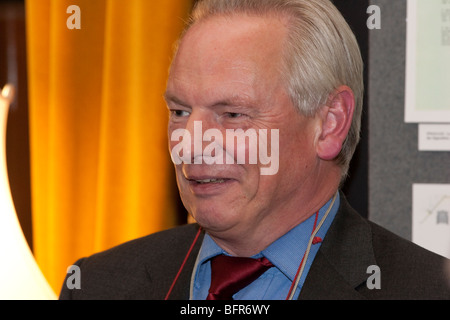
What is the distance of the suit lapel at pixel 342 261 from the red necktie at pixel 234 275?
9cm

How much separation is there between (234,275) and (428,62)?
0.64m

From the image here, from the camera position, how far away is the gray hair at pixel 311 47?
1.13 metres

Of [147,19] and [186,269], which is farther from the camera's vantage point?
[147,19]

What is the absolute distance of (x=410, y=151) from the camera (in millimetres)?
1437

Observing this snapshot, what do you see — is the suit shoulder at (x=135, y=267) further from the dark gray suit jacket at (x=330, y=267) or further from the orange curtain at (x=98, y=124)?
the orange curtain at (x=98, y=124)

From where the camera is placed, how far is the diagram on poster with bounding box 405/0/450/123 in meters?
1.40

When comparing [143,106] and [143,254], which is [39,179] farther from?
[143,254]

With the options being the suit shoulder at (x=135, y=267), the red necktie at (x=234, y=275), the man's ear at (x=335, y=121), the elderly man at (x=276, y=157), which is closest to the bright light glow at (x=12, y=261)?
the suit shoulder at (x=135, y=267)

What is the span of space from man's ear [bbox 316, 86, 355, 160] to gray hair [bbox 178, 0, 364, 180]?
2 centimetres

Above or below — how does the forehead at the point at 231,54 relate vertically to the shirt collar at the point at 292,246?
above
